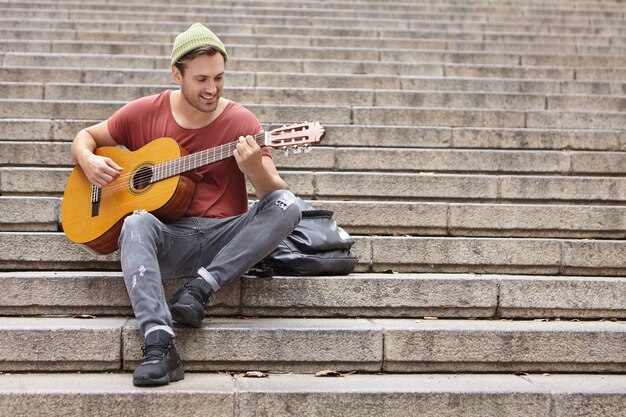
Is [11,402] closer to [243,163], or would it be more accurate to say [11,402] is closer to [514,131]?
[243,163]

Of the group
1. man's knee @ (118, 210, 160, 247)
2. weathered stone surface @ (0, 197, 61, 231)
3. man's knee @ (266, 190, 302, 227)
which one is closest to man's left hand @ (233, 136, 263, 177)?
man's knee @ (266, 190, 302, 227)

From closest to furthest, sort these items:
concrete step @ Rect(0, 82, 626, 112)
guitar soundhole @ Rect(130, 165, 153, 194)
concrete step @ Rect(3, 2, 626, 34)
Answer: guitar soundhole @ Rect(130, 165, 153, 194), concrete step @ Rect(0, 82, 626, 112), concrete step @ Rect(3, 2, 626, 34)

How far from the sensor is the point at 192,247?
13.2ft

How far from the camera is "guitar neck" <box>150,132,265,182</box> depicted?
389cm

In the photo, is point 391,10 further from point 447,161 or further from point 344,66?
point 447,161

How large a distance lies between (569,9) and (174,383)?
9662mm

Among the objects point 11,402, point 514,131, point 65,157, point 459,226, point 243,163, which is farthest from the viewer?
point 514,131

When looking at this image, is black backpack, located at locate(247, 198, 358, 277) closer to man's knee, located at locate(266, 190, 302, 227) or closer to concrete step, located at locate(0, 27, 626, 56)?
man's knee, located at locate(266, 190, 302, 227)

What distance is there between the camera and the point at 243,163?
380cm

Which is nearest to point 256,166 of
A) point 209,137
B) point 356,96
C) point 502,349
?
point 209,137

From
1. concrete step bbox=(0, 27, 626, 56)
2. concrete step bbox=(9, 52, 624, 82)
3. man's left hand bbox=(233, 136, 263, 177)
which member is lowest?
man's left hand bbox=(233, 136, 263, 177)

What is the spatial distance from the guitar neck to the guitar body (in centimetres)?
3

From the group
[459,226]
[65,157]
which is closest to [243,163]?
[459,226]

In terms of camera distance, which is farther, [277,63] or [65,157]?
[277,63]
